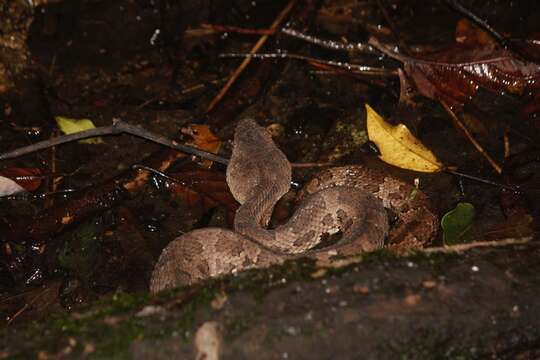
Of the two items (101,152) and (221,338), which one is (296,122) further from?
(221,338)

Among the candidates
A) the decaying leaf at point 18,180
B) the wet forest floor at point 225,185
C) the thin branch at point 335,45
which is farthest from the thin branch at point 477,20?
the decaying leaf at point 18,180

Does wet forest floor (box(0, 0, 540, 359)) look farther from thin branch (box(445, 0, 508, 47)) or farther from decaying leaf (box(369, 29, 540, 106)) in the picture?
thin branch (box(445, 0, 508, 47))

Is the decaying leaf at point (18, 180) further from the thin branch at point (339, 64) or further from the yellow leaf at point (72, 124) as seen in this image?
the thin branch at point (339, 64)

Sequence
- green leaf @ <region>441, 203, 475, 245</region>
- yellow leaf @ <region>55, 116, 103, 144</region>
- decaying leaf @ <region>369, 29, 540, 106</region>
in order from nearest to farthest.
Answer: green leaf @ <region>441, 203, 475, 245</region>
yellow leaf @ <region>55, 116, 103, 144</region>
decaying leaf @ <region>369, 29, 540, 106</region>

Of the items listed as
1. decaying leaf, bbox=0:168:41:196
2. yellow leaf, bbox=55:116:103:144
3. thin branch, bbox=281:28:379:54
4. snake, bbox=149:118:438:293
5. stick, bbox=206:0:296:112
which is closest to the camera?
snake, bbox=149:118:438:293

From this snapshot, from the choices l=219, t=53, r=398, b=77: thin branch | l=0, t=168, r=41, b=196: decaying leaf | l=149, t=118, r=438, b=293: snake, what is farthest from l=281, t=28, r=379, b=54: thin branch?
l=0, t=168, r=41, b=196: decaying leaf
